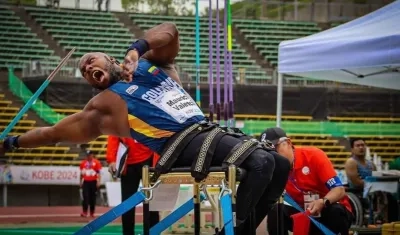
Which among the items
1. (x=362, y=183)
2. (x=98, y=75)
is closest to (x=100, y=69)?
(x=98, y=75)

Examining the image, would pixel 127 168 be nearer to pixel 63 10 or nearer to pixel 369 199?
pixel 369 199

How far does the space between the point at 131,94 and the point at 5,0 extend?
26881 millimetres

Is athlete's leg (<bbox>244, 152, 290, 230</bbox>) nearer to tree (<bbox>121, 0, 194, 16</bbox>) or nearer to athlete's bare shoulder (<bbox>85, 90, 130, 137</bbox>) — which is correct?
athlete's bare shoulder (<bbox>85, 90, 130, 137</bbox>)

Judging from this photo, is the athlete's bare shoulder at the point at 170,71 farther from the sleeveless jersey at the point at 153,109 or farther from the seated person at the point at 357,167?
the seated person at the point at 357,167

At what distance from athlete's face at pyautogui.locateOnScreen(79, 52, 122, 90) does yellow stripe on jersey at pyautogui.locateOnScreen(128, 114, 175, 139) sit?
0.23 meters

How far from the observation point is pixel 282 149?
6.61m

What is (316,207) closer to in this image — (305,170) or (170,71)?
A: (305,170)

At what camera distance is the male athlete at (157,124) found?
501 centimetres

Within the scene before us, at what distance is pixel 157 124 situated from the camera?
5078 mm

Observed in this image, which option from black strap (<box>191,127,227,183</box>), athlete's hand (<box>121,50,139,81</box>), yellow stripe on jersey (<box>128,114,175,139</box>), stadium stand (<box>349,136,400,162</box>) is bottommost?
stadium stand (<box>349,136,400,162</box>)

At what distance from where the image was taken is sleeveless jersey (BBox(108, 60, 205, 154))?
5078mm

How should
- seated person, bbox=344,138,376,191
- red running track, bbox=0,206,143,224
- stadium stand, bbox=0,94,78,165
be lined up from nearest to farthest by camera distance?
seated person, bbox=344,138,376,191, red running track, bbox=0,206,143,224, stadium stand, bbox=0,94,78,165

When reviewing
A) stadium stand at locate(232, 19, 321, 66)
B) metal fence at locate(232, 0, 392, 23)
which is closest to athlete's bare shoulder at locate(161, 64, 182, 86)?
stadium stand at locate(232, 19, 321, 66)

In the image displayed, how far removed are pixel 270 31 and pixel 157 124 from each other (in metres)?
28.3
